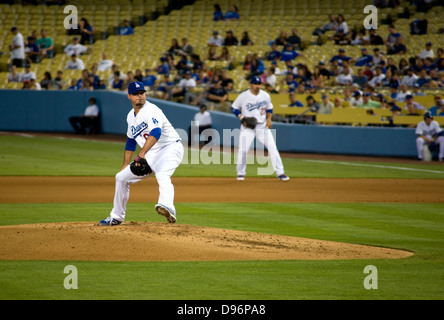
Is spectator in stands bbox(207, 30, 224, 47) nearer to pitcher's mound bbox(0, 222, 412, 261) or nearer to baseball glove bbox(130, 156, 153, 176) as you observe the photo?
pitcher's mound bbox(0, 222, 412, 261)

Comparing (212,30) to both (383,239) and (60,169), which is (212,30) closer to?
(60,169)

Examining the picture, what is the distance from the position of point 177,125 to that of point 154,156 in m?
15.2

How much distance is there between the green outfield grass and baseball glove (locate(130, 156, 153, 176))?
148 centimetres

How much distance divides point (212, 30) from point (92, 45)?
5.12m

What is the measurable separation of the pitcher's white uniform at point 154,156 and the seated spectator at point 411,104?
12.5 m

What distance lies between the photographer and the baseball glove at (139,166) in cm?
853

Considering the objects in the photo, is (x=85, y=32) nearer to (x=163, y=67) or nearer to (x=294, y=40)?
(x=163, y=67)

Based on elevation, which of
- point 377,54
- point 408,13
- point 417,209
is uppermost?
point 408,13

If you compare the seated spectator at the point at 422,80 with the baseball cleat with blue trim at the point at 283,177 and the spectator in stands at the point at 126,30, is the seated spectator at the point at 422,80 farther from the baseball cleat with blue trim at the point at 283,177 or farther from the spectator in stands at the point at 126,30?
the spectator in stands at the point at 126,30

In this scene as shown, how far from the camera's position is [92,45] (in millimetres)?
30000

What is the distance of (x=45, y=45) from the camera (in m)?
29.5

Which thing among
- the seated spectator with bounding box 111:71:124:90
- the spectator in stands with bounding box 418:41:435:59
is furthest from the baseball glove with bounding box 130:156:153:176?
the seated spectator with bounding box 111:71:124:90

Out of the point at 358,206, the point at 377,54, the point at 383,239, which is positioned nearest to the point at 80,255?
the point at 383,239
